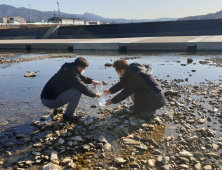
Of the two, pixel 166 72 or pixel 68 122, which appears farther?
pixel 166 72

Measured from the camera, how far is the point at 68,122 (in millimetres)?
5453

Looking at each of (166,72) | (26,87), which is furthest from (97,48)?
(26,87)

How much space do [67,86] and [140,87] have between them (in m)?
1.68

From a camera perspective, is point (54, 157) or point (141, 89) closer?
point (54, 157)

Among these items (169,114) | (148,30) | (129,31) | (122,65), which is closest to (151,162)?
(169,114)

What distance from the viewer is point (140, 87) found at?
5336mm

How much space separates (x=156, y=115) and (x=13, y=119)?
359 cm

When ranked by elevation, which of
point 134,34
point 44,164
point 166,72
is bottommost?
point 44,164

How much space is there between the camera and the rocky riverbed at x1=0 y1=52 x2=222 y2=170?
384 centimetres

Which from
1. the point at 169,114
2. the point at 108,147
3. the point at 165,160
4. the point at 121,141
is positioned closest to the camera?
the point at 165,160

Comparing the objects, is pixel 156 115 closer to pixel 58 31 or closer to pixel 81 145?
pixel 81 145

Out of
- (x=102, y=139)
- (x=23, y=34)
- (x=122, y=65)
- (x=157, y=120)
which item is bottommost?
(x=102, y=139)

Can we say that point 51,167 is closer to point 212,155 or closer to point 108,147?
point 108,147

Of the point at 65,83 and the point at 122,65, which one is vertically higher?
the point at 122,65
